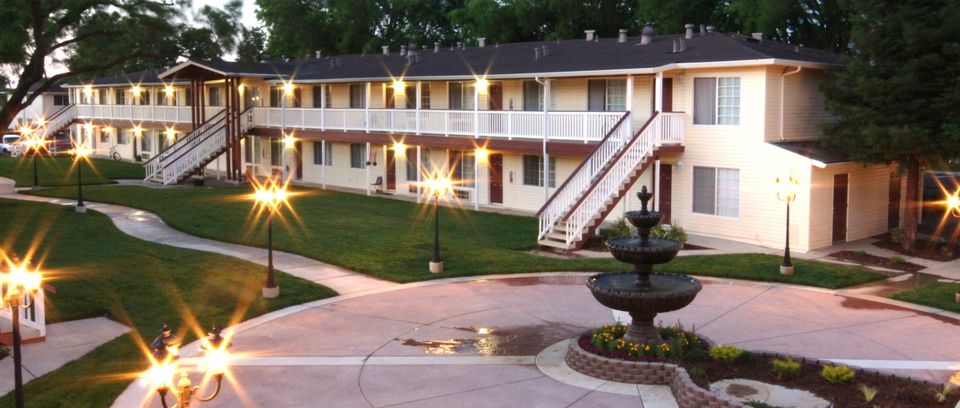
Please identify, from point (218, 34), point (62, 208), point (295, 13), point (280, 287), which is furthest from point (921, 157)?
point (295, 13)

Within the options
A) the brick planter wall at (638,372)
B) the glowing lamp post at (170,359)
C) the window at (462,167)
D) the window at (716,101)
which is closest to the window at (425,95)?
the window at (462,167)

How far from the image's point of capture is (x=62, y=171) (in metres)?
48.0

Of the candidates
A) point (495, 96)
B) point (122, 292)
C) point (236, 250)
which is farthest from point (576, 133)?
point (122, 292)

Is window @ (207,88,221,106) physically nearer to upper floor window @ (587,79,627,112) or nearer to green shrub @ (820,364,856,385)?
upper floor window @ (587,79,627,112)

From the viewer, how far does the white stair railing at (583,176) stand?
85.4 ft

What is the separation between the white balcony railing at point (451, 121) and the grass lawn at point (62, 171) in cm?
862

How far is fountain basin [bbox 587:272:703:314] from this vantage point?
43.3 feet

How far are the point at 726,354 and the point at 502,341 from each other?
13.0ft

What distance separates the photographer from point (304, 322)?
16906 mm

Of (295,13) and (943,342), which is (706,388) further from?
(295,13)

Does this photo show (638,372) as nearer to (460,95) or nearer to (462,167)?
(462,167)

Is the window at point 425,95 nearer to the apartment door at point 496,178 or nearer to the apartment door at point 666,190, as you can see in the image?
the apartment door at point 496,178

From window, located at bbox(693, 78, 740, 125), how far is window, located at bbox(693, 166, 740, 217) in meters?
1.52

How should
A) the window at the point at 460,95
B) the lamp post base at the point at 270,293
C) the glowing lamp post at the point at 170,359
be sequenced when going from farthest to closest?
the window at the point at 460,95
the lamp post base at the point at 270,293
the glowing lamp post at the point at 170,359
